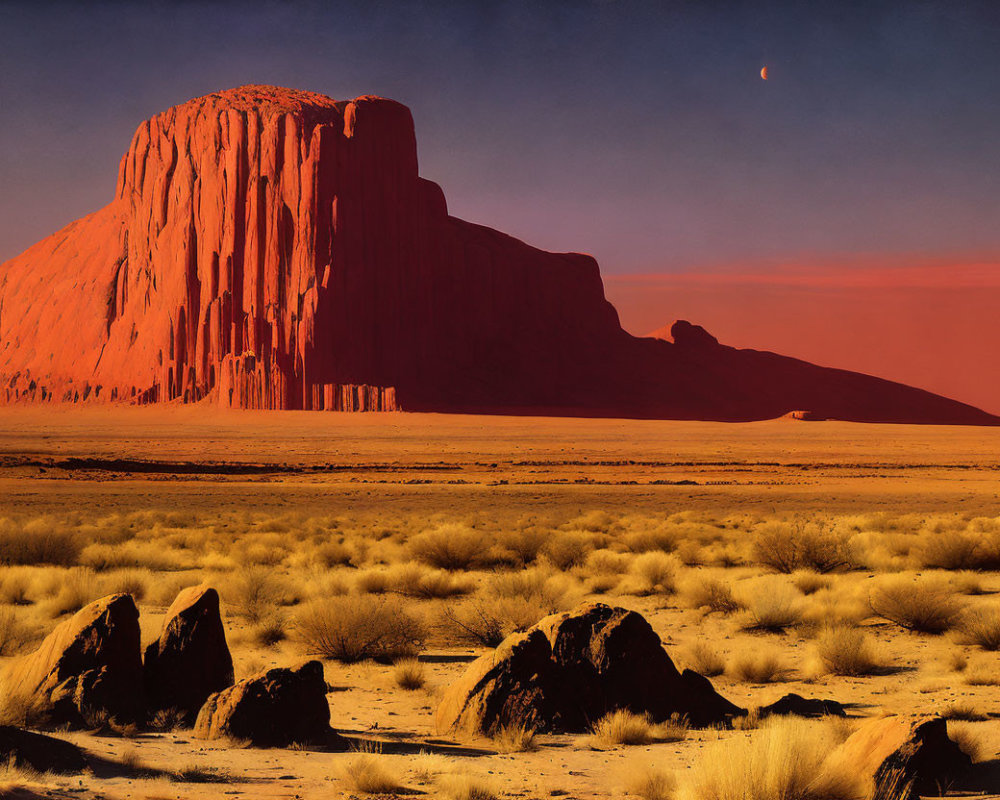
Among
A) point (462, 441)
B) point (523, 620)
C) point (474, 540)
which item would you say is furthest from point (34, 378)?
point (523, 620)

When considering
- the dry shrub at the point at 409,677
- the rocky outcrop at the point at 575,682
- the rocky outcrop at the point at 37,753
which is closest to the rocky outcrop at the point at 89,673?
the rocky outcrop at the point at 37,753

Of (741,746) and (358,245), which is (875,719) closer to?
(741,746)

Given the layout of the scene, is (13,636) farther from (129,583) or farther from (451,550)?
(451,550)

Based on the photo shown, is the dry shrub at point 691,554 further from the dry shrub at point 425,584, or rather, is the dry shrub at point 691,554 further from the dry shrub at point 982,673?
the dry shrub at point 982,673

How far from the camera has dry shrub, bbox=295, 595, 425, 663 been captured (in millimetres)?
10516

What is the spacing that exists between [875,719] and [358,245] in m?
88.9

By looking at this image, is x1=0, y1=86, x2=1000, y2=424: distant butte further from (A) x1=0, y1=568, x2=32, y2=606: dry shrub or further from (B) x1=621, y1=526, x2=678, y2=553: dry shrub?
(A) x1=0, y1=568, x2=32, y2=606: dry shrub

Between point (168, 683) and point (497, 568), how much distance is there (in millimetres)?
9324

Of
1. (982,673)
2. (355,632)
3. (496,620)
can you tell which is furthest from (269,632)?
(982,673)

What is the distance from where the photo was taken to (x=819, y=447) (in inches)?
2655

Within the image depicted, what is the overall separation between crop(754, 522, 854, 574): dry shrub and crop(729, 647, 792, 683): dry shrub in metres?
7.00

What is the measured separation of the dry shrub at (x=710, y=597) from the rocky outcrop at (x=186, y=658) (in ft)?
25.0

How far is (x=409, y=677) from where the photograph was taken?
31.1 feet

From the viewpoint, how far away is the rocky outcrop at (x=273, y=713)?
23.3 ft
